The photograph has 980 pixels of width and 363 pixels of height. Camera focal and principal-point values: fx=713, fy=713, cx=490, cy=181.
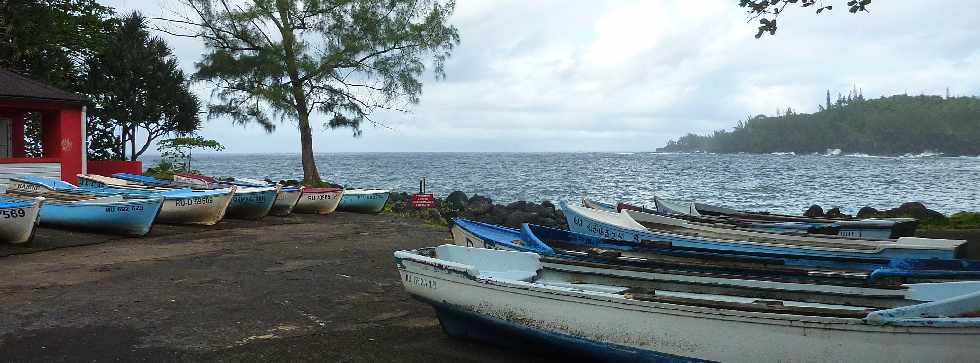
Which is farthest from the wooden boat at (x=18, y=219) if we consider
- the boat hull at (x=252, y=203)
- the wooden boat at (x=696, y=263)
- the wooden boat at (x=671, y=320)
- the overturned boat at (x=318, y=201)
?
the wooden boat at (x=671, y=320)

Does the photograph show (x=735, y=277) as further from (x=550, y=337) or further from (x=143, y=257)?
(x=143, y=257)

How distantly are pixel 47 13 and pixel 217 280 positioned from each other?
20.6 m

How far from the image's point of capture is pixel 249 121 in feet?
86.3

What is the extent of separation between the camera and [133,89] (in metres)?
28.1

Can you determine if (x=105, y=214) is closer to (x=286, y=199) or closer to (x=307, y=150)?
(x=286, y=199)

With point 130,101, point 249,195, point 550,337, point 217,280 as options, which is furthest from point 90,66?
point 550,337

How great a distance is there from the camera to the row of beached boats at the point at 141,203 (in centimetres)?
1223

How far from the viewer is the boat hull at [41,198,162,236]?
1380 centimetres

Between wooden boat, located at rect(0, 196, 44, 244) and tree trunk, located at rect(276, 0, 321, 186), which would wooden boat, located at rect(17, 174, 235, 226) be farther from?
tree trunk, located at rect(276, 0, 321, 186)

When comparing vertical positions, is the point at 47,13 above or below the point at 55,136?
above

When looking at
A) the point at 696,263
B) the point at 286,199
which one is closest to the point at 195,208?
the point at 286,199

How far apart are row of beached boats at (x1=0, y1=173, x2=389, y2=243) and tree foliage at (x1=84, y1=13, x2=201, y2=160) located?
7463mm

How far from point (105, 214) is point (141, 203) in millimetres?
746

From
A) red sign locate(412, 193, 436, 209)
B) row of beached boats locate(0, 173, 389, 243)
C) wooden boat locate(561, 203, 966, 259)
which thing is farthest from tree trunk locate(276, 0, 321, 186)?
wooden boat locate(561, 203, 966, 259)
